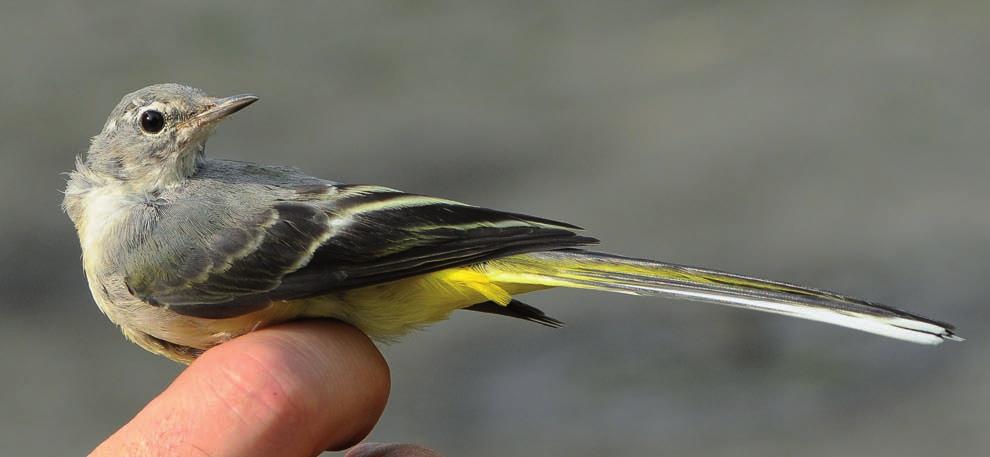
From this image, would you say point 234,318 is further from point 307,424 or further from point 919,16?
point 919,16

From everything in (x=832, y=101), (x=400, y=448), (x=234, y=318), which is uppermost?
(x=832, y=101)

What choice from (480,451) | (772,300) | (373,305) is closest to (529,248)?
(373,305)

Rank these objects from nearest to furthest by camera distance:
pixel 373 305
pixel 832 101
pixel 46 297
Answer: pixel 373 305
pixel 46 297
pixel 832 101

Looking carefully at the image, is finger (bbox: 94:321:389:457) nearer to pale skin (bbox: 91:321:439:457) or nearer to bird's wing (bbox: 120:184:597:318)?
pale skin (bbox: 91:321:439:457)

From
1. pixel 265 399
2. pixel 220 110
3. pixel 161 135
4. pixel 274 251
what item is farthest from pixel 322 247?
pixel 161 135

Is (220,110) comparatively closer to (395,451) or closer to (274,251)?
(274,251)

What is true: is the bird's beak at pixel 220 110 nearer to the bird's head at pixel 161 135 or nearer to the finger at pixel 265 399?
the bird's head at pixel 161 135

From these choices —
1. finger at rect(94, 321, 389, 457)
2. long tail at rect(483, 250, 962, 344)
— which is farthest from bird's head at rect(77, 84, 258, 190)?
long tail at rect(483, 250, 962, 344)
